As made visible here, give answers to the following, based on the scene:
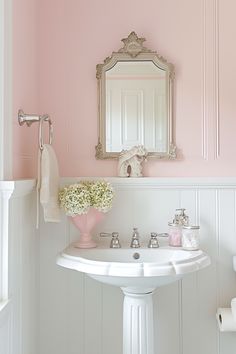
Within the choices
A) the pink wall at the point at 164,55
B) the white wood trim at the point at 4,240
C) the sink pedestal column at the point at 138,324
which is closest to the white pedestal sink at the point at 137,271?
the sink pedestal column at the point at 138,324

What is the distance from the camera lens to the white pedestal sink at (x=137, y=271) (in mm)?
1716

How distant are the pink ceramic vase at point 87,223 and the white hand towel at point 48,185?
0.12m

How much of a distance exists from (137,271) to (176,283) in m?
0.60

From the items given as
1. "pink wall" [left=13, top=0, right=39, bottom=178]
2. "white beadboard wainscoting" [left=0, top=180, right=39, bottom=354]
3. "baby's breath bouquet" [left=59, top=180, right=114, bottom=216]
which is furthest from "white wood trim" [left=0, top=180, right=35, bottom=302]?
"baby's breath bouquet" [left=59, top=180, right=114, bottom=216]

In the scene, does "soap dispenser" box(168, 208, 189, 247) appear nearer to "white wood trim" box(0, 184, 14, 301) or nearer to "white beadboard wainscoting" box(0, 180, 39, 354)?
"white beadboard wainscoting" box(0, 180, 39, 354)

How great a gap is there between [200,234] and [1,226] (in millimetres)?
1069

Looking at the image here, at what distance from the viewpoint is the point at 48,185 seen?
6.43 ft

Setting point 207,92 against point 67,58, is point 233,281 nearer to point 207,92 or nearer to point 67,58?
point 207,92

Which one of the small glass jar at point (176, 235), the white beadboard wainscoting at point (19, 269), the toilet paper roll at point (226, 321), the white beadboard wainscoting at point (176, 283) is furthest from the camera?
the white beadboard wainscoting at point (176, 283)

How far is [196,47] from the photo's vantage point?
227 centimetres

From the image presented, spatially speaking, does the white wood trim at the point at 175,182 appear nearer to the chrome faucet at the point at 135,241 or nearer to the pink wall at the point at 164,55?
the pink wall at the point at 164,55

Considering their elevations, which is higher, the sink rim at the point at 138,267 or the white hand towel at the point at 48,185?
the white hand towel at the point at 48,185

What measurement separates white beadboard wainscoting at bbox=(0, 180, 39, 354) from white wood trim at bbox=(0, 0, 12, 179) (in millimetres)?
115

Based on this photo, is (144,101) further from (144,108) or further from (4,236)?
(4,236)
